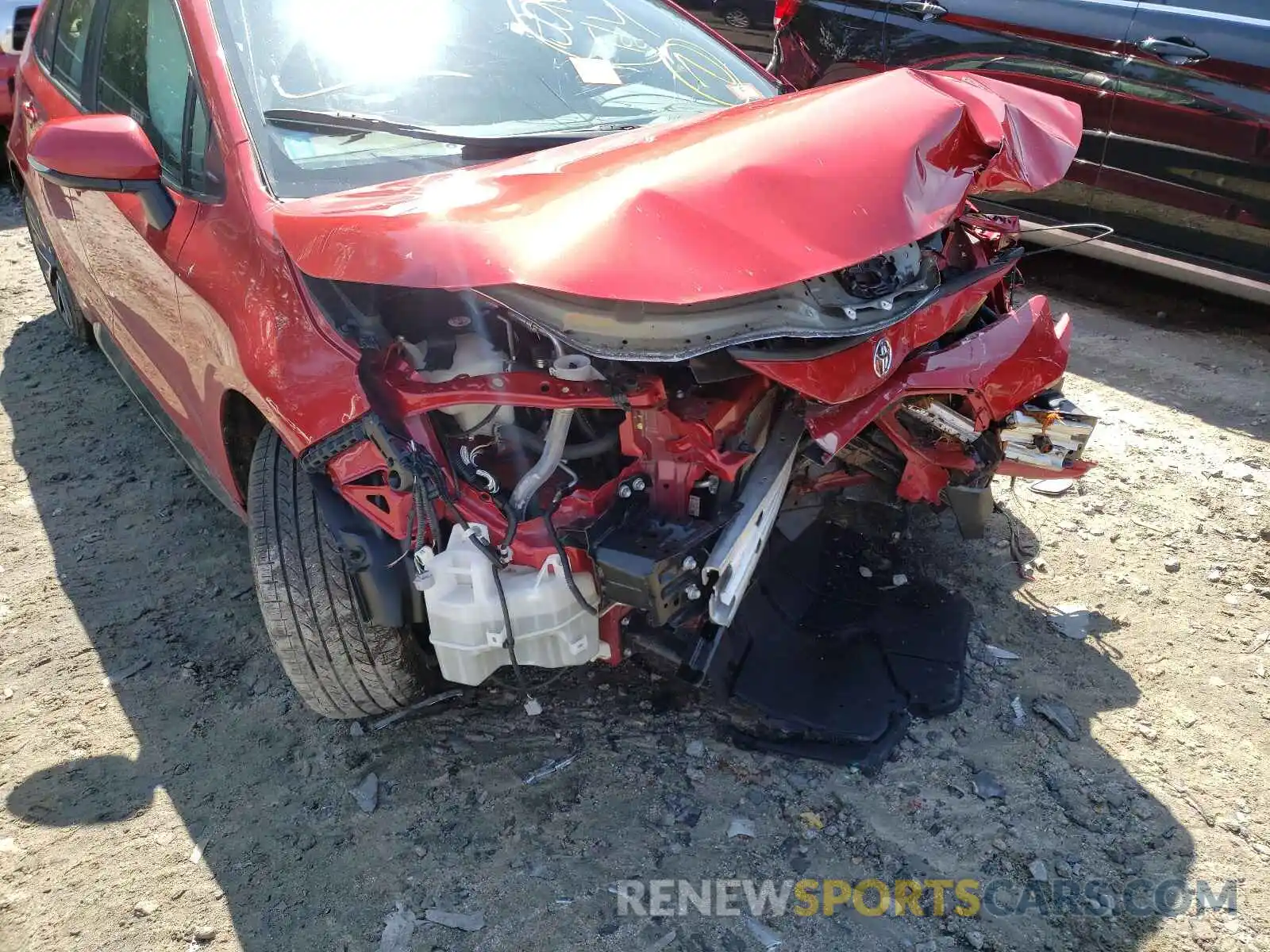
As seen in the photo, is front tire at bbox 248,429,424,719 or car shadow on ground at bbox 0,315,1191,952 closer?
car shadow on ground at bbox 0,315,1191,952

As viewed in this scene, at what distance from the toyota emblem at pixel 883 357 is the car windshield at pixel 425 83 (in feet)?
3.26

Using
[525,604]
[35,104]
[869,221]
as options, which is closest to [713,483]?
[525,604]

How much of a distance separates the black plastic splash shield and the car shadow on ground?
0.23 ft

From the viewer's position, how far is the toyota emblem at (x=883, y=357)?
2.19 metres

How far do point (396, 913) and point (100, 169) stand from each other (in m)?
1.87

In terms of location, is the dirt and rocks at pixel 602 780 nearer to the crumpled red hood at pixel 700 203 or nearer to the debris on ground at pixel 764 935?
the debris on ground at pixel 764 935

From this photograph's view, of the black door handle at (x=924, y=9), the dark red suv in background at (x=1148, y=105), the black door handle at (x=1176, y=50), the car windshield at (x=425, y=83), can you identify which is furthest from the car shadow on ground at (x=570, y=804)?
the black door handle at (x=924, y=9)

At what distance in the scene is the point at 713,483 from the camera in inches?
87.0

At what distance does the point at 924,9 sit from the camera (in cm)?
485

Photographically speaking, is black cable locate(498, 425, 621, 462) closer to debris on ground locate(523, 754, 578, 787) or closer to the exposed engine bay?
the exposed engine bay

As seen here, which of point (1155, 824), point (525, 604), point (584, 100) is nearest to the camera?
point (525, 604)

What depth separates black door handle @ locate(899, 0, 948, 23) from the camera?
4801mm

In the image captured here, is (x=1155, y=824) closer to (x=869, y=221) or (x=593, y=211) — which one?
(x=869, y=221)

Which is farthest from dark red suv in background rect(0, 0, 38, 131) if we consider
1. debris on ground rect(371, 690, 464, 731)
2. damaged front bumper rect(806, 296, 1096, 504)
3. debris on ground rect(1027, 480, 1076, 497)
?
debris on ground rect(1027, 480, 1076, 497)
